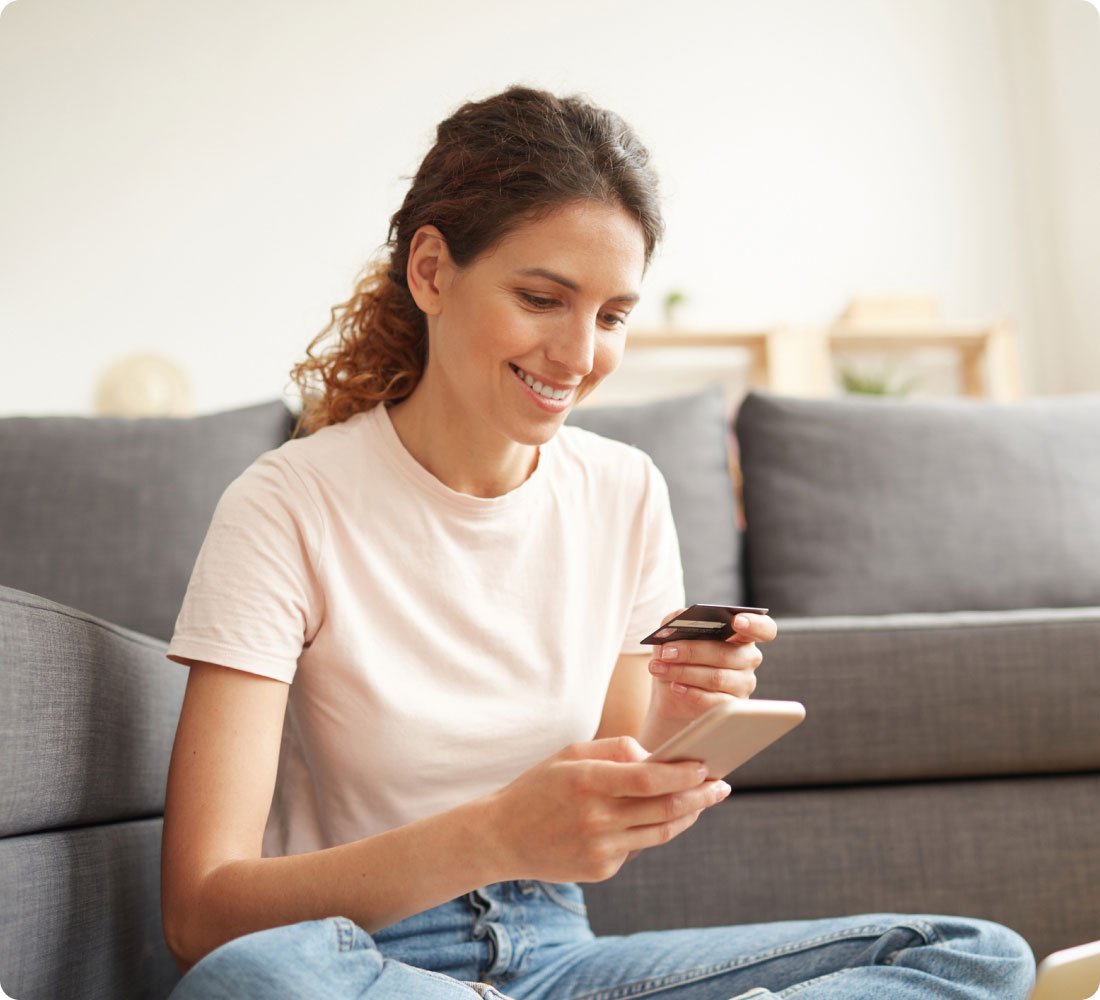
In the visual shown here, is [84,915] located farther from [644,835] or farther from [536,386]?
[536,386]

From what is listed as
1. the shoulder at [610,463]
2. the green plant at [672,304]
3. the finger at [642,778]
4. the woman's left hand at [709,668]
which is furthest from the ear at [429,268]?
the green plant at [672,304]

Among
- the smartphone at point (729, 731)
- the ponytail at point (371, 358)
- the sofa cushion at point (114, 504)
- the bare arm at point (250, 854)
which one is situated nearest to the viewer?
the smartphone at point (729, 731)

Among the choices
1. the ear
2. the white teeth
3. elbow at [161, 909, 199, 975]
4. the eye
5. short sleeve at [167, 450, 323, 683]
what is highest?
the ear

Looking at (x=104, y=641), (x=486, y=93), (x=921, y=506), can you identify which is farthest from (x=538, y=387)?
(x=486, y=93)

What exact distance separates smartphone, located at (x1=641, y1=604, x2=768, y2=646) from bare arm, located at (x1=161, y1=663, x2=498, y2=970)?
23 cm

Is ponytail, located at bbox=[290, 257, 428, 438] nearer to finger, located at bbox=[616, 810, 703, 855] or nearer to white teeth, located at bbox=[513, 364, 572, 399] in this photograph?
white teeth, located at bbox=[513, 364, 572, 399]

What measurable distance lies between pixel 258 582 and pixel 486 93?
9.54 ft

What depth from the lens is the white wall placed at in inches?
134

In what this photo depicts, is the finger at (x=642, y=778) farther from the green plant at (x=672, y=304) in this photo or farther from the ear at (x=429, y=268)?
the green plant at (x=672, y=304)

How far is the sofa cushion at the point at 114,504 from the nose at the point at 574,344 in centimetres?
98

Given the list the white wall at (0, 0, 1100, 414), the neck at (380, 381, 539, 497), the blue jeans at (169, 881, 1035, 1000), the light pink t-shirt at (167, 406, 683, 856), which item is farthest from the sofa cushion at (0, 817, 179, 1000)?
the white wall at (0, 0, 1100, 414)

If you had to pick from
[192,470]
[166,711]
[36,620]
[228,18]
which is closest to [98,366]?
[228,18]

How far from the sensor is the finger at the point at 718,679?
3.08ft

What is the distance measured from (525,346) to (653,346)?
2.50m
